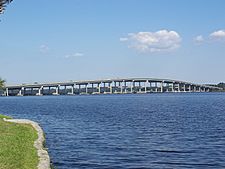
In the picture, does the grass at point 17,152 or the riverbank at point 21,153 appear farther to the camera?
the riverbank at point 21,153

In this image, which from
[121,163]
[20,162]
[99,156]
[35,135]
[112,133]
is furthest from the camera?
[112,133]

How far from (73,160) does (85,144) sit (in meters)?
8.57

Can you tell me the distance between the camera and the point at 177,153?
3328 centimetres

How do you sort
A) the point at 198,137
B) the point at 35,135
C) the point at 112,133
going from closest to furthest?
the point at 35,135, the point at 198,137, the point at 112,133

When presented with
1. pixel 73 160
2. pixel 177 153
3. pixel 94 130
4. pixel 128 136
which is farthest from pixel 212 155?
pixel 94 130

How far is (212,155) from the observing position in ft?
106

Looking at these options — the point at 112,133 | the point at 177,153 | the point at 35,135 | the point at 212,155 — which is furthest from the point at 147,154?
the point at 112,133

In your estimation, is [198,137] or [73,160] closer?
[73,160]

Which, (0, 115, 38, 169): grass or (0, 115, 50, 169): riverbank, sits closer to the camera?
Result: (0, 115, 38, 169): grass

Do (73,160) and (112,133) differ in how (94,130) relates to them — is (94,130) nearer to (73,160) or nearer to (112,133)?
(112,133)

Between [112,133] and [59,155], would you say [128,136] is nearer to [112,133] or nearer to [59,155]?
[112,133]

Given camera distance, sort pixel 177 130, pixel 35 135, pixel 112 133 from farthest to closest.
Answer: pixel 177 130 → pixel 112 133 → pixel 35 135

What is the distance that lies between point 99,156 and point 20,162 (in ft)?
33.3

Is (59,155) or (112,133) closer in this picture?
(59,155)
